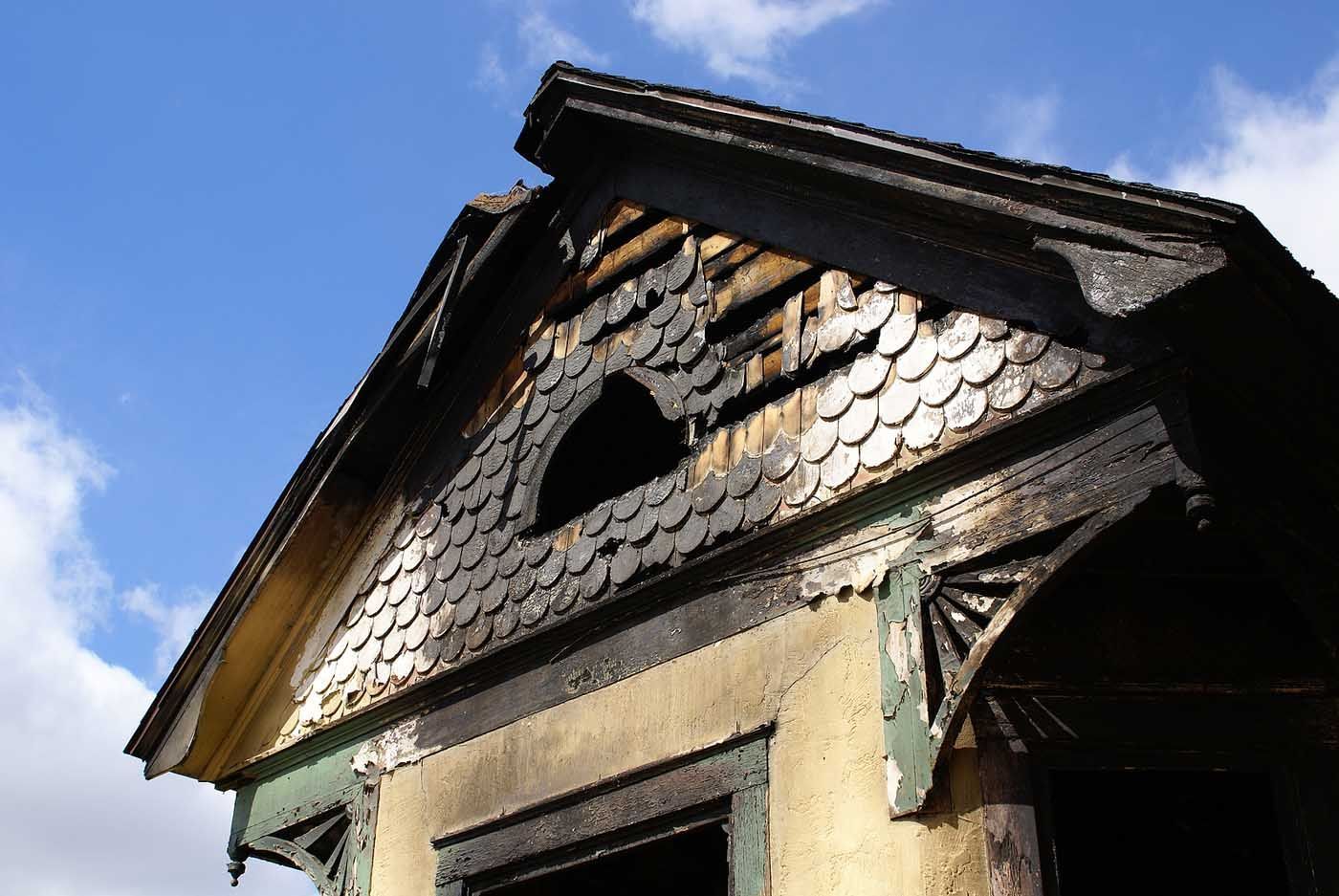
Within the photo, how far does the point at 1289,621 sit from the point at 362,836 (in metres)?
4.25

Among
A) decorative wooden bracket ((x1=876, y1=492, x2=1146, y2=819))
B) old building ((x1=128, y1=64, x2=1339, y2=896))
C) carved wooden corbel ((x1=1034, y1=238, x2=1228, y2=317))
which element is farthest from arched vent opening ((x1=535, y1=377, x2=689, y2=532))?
carved wooden corbel ((x1=1034, y1=238, x2=1228, y2=317))

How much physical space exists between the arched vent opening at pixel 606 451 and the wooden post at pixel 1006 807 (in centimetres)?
265

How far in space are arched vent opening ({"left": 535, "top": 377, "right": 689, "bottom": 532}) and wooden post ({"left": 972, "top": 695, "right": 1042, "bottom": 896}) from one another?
2647 millimetres

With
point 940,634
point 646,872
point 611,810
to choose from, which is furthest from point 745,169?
point 646,872

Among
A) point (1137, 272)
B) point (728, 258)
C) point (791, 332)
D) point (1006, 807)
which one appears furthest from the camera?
point (728, 258)

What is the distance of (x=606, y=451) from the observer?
7.50 metres

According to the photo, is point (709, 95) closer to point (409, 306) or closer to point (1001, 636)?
point (409, 306)

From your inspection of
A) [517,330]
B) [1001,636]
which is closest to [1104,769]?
[1001,636]

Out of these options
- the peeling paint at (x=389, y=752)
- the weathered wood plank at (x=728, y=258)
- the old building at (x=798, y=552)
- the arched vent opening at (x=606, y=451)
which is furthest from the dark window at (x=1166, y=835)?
the peeling paint at (x=389, y=752)

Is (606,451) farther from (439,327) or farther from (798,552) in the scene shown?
(798,552)

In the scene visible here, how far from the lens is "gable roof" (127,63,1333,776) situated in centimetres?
440

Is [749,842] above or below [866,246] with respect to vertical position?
below

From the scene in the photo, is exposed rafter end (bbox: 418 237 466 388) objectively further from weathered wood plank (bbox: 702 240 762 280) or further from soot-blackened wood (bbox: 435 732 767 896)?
soot-blackened wood (bbox: 435 732 767 896)

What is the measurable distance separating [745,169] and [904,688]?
2.65 m
